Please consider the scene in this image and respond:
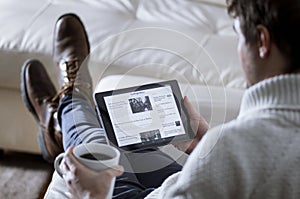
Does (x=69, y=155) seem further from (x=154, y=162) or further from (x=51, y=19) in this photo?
(x=51, y=19)

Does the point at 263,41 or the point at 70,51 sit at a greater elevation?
the point at 263,41

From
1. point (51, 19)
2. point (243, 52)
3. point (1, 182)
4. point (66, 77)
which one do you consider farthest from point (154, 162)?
point (51, 19)

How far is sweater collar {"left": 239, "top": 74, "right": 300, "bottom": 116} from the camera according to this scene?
81 centimetres

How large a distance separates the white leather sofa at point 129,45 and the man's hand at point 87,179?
34cm

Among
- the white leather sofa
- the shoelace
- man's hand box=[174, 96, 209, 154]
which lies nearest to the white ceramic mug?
man's hand box=[174, 96, 209, 154]

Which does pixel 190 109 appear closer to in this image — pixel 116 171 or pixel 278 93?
pixel 116 171

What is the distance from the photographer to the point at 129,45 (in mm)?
1842

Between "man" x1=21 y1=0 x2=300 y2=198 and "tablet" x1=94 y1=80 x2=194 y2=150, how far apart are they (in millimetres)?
350

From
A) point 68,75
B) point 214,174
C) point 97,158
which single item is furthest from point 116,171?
point 68,75

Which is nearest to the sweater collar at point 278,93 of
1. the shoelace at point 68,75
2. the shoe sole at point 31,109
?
the shoelace at point 68,75

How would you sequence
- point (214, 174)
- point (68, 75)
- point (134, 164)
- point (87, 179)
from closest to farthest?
point (214, 174)
point (87, 179)
point (134, 164)
point (68, 75)

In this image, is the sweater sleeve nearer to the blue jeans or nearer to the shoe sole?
the blue jeans

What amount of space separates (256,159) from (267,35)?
165 mm

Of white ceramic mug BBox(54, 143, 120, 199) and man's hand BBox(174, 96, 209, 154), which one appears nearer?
white ceramic mug BBox(54, 143, 120, 199)
